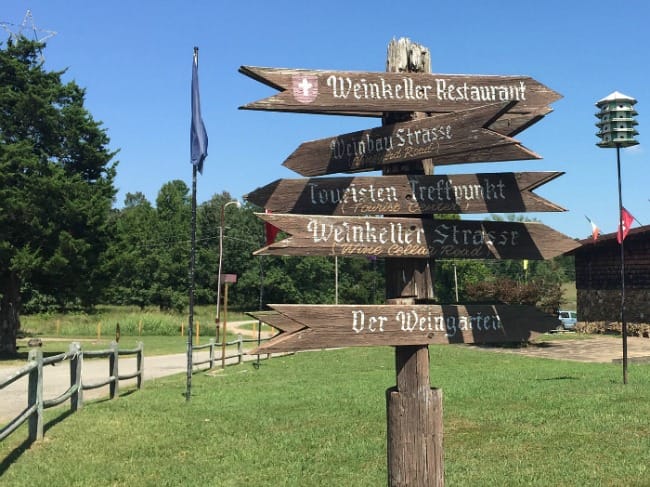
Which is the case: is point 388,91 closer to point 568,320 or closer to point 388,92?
point 388,92

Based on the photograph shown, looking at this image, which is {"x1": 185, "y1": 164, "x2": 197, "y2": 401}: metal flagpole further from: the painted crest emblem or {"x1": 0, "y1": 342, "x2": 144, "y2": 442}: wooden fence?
the painted crest emblem

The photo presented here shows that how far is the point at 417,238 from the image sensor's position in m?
3.80

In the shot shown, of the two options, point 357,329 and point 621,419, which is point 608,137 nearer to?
point 621,419

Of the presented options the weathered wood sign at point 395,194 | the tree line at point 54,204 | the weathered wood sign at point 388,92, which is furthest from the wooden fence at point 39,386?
the tree line at point 54,204

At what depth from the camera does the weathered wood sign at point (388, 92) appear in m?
3.81

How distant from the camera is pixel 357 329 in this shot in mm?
3676

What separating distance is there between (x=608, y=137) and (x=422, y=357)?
1050cm

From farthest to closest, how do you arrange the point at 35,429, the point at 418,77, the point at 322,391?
1. the point at 322,391
2. the point at 35,429
3. the point at 418,77

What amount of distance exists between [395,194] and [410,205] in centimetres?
12

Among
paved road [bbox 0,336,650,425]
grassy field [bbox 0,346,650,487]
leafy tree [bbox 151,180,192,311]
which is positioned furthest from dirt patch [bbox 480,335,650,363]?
leafy tree [bbox 151,180,192,311]

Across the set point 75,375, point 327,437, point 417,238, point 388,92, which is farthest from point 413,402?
point 75,375

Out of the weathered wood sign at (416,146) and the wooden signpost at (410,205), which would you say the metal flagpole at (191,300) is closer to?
the weathered wood sign at (416,146)

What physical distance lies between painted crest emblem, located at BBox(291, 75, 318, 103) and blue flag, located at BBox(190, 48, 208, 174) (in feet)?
28.9

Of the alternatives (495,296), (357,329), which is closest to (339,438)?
(357,329)
